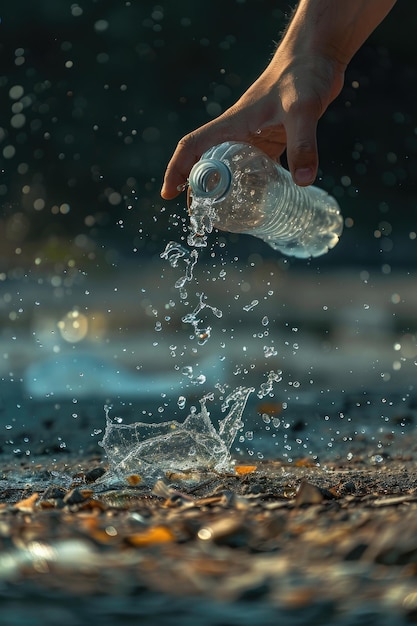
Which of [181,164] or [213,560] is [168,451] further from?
[213,560]

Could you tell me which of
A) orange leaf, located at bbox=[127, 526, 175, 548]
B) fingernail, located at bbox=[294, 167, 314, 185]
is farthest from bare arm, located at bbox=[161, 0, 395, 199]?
orange leaf, located at bbox=[127, 526, 175, 548]

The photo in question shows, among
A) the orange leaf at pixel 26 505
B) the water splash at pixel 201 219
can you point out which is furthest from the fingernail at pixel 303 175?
the orange leaf at pixel 26 505

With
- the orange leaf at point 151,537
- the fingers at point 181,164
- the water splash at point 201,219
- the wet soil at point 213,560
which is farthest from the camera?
the fingers at point 181,164

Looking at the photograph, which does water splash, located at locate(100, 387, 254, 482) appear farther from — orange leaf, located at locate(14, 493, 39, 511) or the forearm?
the forearm

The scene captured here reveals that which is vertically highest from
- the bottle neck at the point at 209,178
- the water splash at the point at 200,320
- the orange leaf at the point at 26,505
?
the bottle neck at the point at 209,178

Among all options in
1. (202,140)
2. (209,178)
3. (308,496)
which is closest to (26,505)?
(308,496)

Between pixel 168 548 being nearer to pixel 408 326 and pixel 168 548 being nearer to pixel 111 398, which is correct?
pixel 111 398

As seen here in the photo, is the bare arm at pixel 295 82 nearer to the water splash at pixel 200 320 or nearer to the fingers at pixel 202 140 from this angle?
the fingers at pixel 202 140
